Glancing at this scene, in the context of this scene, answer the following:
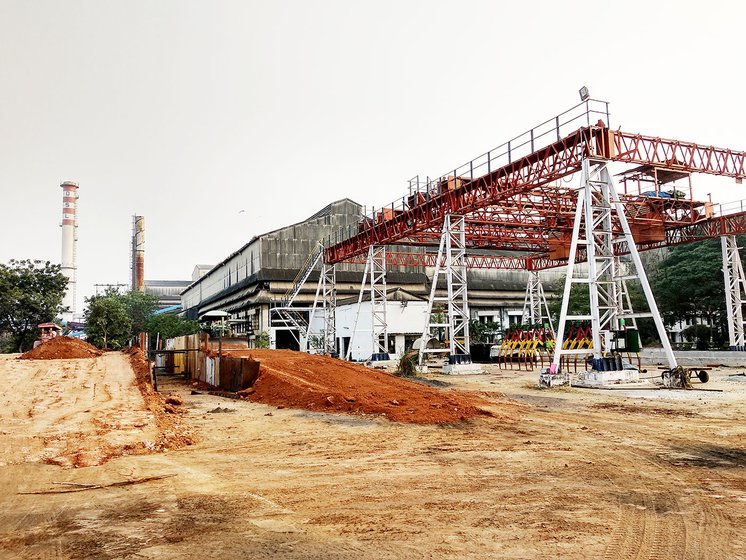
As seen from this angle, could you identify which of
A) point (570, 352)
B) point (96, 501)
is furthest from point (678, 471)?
point (570, 352)

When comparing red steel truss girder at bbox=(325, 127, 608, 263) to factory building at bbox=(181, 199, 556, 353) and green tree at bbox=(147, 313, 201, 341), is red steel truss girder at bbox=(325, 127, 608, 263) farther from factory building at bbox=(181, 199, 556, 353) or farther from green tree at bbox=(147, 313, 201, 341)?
green tree at bbox=(147, 313, 201, 341)

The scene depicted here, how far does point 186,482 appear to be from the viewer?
626cm

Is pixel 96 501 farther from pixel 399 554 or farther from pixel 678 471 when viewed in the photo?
pixel 678 471

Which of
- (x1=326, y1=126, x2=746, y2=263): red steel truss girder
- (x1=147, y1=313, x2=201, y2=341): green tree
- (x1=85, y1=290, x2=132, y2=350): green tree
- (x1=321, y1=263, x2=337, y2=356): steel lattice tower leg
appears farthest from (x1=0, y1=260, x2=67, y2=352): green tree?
(x1=326, y1=126, x2=746, y2=263): red steel truss girder

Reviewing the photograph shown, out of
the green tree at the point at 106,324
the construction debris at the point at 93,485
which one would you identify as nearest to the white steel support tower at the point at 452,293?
the construction debris at the point at 93,485

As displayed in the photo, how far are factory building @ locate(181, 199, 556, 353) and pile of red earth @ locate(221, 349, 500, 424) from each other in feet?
79.9

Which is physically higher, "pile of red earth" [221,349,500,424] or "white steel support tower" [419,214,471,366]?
"white steel support tower" [419,214,471,366]

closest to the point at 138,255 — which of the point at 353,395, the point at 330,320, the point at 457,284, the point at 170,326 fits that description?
the point at 170,326

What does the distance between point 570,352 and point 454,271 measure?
9128 mm

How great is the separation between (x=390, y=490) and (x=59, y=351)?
956 inches

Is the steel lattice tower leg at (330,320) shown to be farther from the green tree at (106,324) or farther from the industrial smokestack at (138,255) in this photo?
the industrial smokestack at (138,255)

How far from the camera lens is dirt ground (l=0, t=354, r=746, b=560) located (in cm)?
427

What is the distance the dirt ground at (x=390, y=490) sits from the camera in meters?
4.27

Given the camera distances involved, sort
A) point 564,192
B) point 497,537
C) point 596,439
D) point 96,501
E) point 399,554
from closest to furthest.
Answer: point 399,554 < point 497,537 < point 96,501 < point 596,439 < point 564,192
